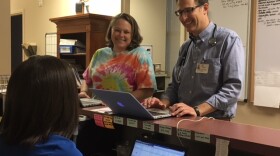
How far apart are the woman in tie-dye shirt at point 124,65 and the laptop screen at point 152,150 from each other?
1.58ft

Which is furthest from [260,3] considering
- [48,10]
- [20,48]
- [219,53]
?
[20,48]

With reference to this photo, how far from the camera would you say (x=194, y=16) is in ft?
5.47

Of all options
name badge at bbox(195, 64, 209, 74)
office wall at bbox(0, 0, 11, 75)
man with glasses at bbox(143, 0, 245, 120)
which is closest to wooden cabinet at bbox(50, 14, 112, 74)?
office wall at bbox(0, 0, 11, 75)

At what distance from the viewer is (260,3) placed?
3072mm

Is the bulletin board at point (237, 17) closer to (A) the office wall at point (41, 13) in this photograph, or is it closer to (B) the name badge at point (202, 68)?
(B) the name badge at point (202, 68)

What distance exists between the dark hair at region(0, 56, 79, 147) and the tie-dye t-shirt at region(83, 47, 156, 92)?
0.97 metres

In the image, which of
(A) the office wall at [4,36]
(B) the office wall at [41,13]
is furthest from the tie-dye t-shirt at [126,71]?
(B) the office wall at [41,13]

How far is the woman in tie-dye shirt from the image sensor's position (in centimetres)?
196

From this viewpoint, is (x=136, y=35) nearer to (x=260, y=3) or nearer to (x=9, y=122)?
(x=9, y=122)

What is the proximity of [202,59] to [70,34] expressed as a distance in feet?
11.5

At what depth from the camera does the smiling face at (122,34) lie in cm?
203

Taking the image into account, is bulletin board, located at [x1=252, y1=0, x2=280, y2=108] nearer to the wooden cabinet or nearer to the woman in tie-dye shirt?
the woman in tie-dye shirt

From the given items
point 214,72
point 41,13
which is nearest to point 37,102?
point 214,72

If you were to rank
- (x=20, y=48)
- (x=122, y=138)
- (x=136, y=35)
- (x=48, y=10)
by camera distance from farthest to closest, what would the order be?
1. (x=20, y=48)
2. (x=48, y=10)
3. (x=136, y=35)
4. (x=122, y=138)
